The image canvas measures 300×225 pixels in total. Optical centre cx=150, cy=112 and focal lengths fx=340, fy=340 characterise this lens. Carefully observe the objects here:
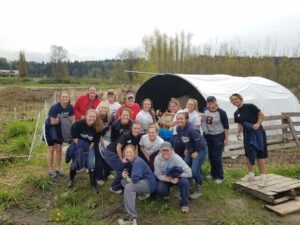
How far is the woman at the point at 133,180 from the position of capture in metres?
4.89

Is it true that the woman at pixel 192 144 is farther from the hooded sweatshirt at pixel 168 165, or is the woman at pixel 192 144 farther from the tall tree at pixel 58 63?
the tall tree at pixel 58 63

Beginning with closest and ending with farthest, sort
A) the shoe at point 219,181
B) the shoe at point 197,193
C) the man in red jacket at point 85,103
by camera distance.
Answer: the shoe at point 197,193
the shoe at point 219,181
the man in red jacket at point 85,103

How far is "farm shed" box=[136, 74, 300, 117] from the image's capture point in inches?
400

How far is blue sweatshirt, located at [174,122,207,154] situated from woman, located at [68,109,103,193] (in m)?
1.35

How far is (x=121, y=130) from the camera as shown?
5.78 m

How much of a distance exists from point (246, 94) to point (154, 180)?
667 centimetres

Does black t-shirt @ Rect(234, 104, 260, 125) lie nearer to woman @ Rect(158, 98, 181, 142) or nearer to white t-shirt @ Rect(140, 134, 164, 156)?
woman @ Rect(158, 98, 181, 142)

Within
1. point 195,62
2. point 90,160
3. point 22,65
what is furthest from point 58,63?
point 90,160

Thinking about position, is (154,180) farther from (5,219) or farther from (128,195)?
(5,219)

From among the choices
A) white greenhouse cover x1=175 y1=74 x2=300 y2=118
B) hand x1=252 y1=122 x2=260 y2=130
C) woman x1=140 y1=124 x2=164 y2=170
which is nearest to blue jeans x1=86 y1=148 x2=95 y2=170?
woman x1=140 y1=124 x2=164 y2=170

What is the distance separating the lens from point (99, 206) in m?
5.56

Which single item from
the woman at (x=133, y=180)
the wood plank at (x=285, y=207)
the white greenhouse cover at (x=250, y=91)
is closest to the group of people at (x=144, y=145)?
the woman at (x=133, y=180)

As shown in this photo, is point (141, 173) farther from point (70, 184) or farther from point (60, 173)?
point (60, 173)

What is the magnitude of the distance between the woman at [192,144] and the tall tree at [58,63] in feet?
164
